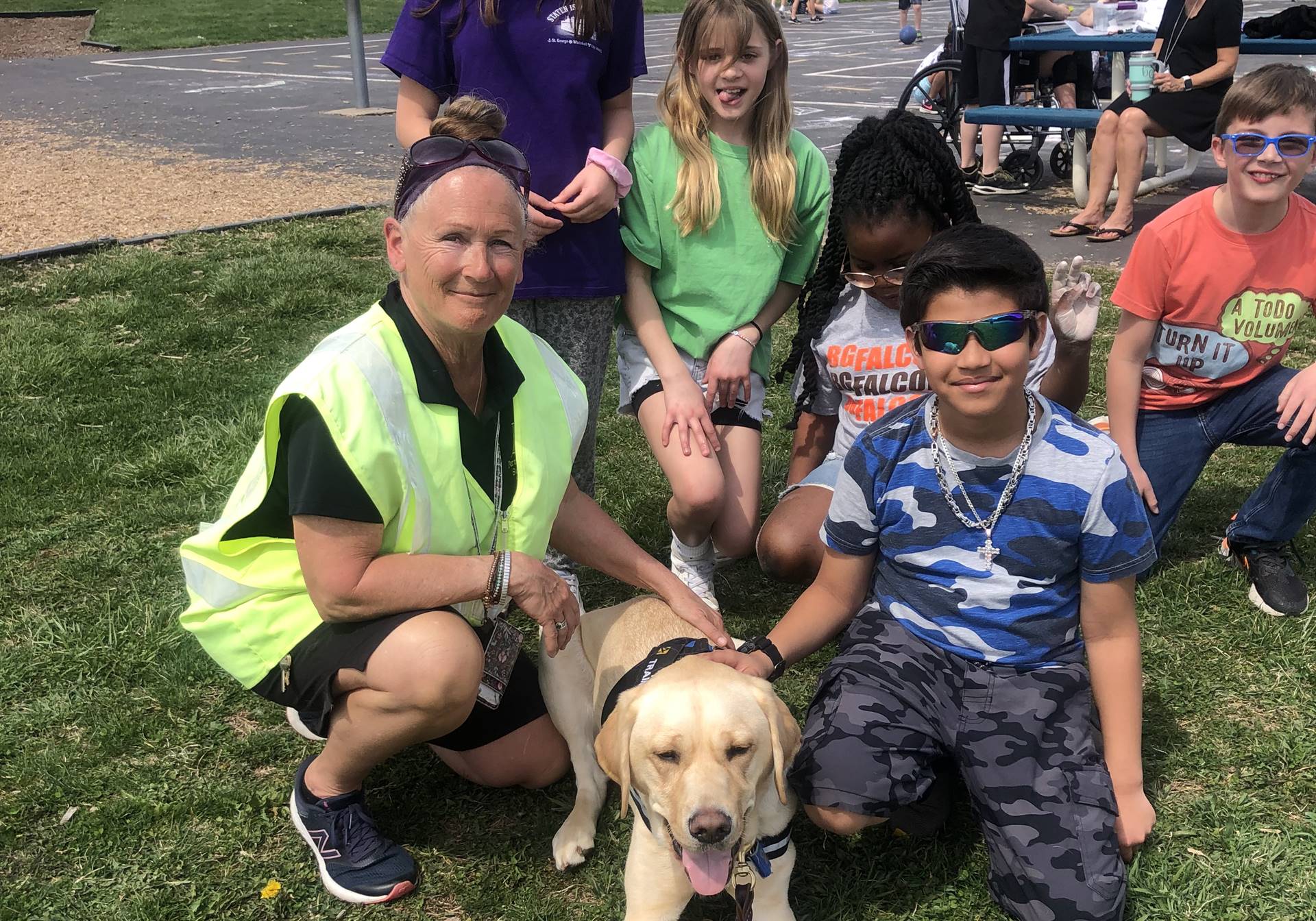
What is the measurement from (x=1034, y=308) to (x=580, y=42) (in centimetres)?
162

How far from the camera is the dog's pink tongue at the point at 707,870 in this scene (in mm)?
2320

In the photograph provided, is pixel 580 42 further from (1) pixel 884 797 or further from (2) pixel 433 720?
(1) pixel 884 797

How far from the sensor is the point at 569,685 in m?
3.01

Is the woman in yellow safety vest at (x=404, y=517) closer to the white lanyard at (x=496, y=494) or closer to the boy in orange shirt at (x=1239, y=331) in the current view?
the white lanyard at (x=496, y=494)

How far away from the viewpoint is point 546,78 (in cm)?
334

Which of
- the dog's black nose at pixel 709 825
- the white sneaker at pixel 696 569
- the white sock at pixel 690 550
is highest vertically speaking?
the dog's black nose at pixel 709 825

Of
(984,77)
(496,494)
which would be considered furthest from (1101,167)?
(496,494)

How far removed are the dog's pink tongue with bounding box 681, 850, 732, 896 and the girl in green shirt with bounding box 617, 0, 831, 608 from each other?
5.01ft

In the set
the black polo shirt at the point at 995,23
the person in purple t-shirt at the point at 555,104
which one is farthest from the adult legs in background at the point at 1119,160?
the person in purple t-shirt at the point at 555,104

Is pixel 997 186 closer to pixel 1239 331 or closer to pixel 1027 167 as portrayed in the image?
pixel 1027 167

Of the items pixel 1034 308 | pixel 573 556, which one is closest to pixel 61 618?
pixel 573 556

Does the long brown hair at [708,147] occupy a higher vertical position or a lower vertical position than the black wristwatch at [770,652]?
higher

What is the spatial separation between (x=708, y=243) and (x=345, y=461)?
1.80 meters

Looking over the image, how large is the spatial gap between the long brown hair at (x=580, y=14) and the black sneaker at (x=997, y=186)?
6.88 m
